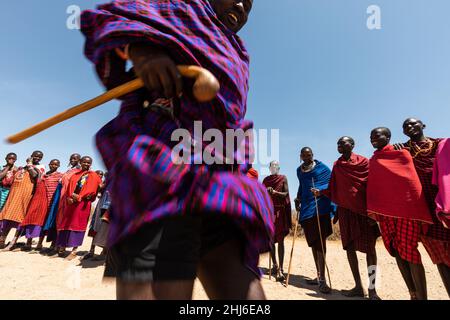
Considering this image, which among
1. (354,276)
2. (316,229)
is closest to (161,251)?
(354,276)

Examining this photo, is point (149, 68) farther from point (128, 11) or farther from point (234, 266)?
point (234, 266)

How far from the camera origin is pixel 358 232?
4840 mm

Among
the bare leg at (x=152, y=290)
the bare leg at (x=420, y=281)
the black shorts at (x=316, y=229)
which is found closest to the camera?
the bare leg at (x=152, y=290)

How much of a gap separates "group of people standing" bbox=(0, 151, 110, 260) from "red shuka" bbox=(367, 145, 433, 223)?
492 cm

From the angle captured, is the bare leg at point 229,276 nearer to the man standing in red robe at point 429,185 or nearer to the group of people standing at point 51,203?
the man standing in red robe at point 429,185

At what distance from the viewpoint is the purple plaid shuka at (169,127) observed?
85 cm

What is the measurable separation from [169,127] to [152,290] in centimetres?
46

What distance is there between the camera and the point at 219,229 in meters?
1.01

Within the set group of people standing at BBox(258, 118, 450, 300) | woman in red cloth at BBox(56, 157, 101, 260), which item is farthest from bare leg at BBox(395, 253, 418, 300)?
woman in red cloth at BBox(56, 157, 101, 260)

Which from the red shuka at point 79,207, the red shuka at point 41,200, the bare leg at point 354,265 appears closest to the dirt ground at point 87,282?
the bare leg at point 354,265

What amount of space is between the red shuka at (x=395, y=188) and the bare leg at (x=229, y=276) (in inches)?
141
